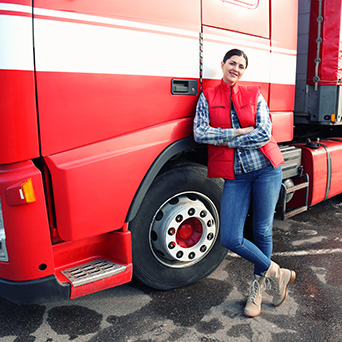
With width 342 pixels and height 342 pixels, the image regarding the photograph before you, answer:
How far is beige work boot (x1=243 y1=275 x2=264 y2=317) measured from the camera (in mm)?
2729

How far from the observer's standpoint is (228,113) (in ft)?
8.67

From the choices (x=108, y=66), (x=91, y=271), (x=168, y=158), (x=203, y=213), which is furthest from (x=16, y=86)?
(x=203, y=213)

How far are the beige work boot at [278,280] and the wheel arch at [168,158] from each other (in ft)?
3.14

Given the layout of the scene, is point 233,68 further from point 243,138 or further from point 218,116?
point 243,138

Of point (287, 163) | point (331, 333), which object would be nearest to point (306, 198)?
point (287, 163)

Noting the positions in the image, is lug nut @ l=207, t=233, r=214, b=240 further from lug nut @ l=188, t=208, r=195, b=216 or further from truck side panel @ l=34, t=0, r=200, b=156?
truck side panel @ l=34, t=0, r=200, b=156

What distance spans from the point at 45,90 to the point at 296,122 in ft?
10.1

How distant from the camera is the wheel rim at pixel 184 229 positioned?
286cm

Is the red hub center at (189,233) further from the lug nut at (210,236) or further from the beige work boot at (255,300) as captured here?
the beige work boot at (255,300)

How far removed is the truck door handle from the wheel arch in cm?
33

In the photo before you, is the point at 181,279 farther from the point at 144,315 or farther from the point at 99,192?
the point at 99,192

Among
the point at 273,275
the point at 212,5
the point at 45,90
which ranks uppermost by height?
the point at 212,5

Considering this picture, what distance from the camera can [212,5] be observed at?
9.37 feet

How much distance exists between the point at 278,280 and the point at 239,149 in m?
0.99
